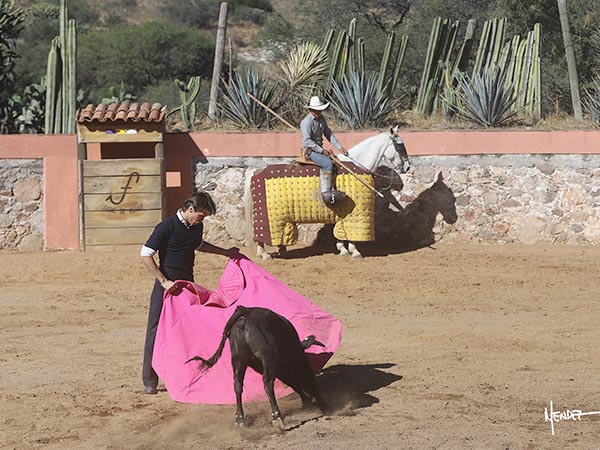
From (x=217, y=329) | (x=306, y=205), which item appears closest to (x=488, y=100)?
(x=306, y=205)

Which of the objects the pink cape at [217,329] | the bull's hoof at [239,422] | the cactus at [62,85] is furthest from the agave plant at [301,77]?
the bull's hoof at [239,422]

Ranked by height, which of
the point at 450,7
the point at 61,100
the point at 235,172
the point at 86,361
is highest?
the point at 450,7

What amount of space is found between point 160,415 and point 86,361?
2.11 m

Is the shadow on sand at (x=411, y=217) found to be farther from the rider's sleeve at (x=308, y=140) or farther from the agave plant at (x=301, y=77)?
the agave plant at (x=301, y=77)

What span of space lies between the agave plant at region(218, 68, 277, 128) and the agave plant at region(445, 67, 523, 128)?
324cm

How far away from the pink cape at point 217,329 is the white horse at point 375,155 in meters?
7.49

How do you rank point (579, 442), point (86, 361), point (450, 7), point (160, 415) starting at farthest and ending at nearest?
point (450, 7), point (86, 361), point (160, 415), point (579, 442)

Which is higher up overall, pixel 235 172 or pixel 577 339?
pixel 235 172

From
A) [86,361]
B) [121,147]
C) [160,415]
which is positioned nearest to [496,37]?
[121,147]

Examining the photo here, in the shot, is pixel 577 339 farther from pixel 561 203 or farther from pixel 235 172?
pixel 235 172

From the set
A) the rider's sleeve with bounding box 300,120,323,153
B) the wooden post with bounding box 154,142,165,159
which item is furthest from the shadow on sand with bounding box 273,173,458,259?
the wooden post with bounding box 154,142,165,159

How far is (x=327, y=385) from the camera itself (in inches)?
340

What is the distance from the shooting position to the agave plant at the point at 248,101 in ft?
59.7

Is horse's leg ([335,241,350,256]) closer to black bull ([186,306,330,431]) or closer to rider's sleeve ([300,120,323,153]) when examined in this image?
rider's sleeve ([300,120,323,153])
